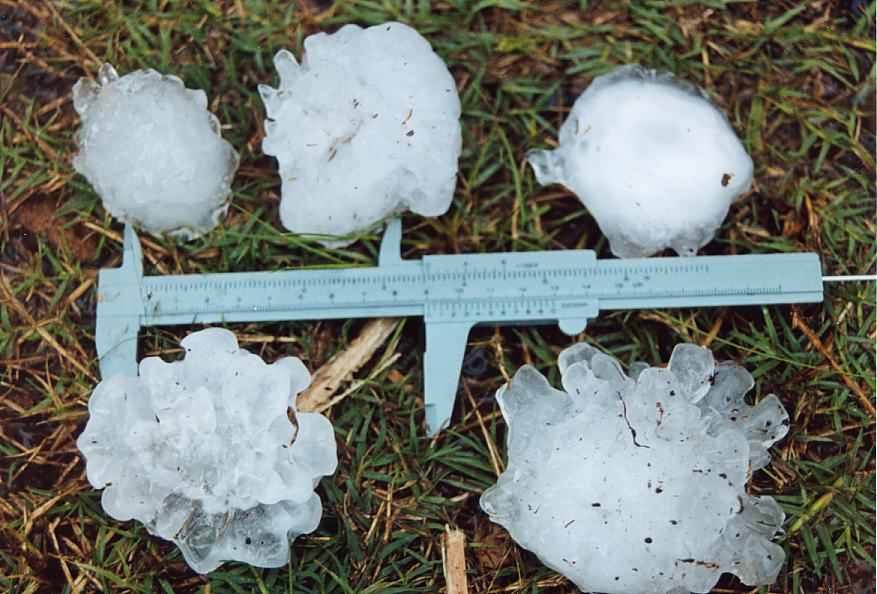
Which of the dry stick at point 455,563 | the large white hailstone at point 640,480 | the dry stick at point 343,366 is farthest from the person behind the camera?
the dry stick at point 343,366

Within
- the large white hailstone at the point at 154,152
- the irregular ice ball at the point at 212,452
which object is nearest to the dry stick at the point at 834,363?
the irregular ice ball at the point at 212,452

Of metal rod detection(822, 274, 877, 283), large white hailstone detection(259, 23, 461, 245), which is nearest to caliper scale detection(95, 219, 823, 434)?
metal rod detection(822, 274, 877, 283)

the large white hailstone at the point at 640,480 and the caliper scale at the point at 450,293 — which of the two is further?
the caliper scale at the point at 450,293

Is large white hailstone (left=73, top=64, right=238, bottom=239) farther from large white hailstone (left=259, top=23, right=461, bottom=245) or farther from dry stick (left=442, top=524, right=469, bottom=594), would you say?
dry stick (left=442, top=524, right=469, bottom=594)

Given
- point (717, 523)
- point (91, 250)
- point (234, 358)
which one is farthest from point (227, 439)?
point (717, 523)

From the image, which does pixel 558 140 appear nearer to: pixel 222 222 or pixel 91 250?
pixel 222 222

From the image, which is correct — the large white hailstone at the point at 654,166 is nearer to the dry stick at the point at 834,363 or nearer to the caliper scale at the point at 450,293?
the caliper scale at the point at 450,293
